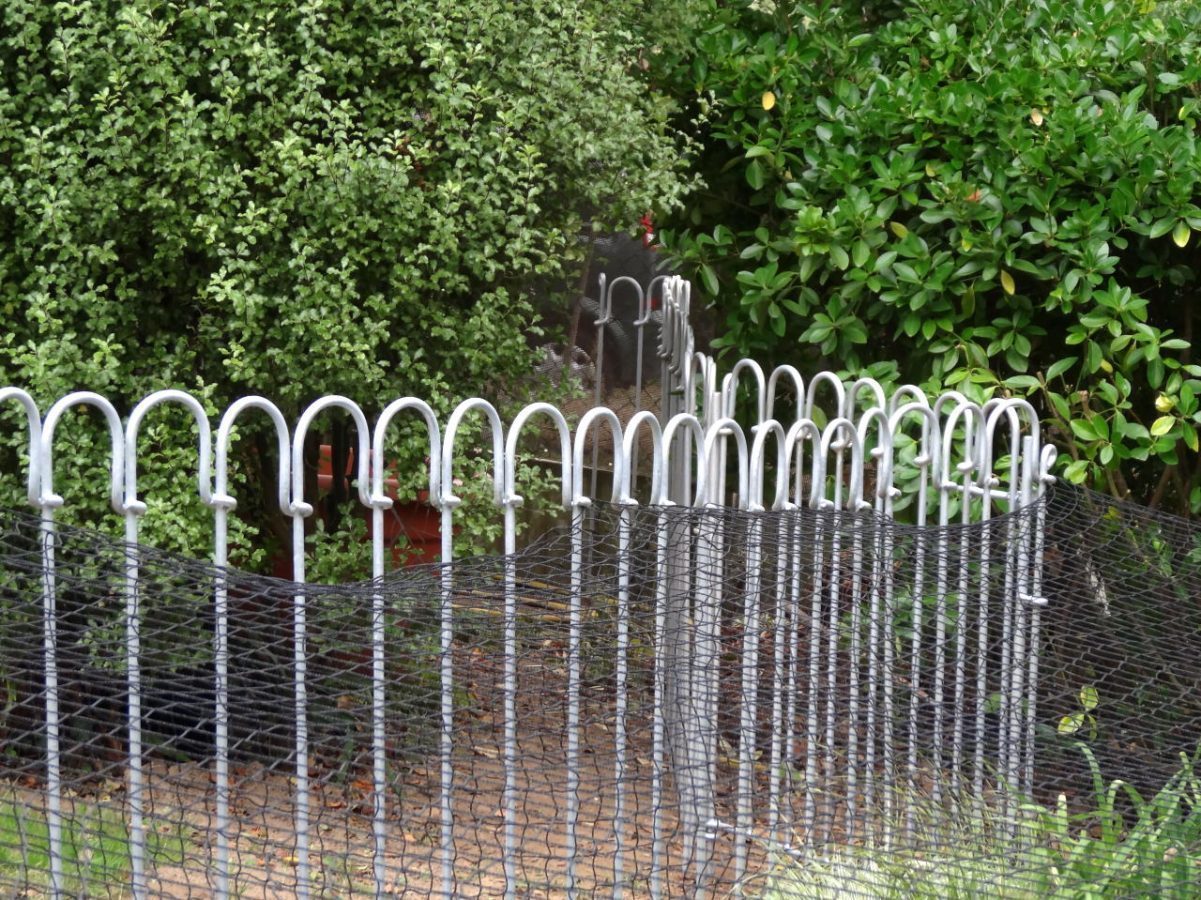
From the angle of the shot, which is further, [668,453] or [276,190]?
[276,190]

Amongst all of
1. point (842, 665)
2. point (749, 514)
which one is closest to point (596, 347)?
point (842, 665)

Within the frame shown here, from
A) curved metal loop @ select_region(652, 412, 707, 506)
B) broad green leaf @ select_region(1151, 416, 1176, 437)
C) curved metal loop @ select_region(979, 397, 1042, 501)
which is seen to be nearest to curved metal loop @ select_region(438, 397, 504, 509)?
curved metal loop @ select_region(652, 412, 707, 506)

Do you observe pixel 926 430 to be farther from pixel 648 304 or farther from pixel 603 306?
pixel 603 306

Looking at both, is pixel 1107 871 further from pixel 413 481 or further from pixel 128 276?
pixel 128 276

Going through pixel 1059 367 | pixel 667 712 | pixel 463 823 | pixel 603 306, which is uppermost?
pixel 603 306

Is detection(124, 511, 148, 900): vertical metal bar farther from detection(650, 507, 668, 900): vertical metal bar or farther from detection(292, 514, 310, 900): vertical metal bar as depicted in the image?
detection(650, 507, 668, 900): vertical metal bar

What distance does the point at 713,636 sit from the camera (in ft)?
10.3

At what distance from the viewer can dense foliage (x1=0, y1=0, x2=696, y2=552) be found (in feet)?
13.4

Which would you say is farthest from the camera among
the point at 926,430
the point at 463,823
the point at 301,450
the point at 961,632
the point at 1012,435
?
the point at 1012,435

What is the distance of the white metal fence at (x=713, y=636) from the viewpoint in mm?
2689

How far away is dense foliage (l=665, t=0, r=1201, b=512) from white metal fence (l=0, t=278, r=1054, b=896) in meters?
0.49

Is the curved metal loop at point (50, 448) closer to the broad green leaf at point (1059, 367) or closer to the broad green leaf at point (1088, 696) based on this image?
the broad green leaf at point (1088, 696)

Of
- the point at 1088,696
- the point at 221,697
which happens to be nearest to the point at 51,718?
the point at 221,697

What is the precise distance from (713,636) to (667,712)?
408 millimetres
